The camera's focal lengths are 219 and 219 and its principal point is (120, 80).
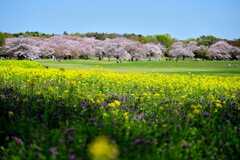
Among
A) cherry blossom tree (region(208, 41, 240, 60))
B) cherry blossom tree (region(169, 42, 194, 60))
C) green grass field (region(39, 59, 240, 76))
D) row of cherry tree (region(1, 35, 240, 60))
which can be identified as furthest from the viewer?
cherry blossom tree (region(169, 42, 194, 60))

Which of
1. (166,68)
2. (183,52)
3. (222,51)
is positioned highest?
(222,51)

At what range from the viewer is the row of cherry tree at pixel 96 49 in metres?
67.3

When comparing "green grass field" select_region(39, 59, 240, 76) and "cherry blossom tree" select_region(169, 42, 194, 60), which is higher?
"cherry blossom tree" select_region(169, 42, 194, 60)

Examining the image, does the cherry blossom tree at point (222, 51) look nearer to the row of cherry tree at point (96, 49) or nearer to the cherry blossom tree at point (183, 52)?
the row of cherry tree at point (96, 49)

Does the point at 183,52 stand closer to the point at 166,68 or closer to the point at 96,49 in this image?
the point at 96,49

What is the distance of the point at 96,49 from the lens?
85375 mm

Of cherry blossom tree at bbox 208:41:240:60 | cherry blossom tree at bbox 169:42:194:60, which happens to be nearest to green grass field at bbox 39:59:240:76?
cherry blossom tree at bbox 208:41:240:60

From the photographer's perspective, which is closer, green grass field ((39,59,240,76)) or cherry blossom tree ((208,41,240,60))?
green grass field ((39,59,240,76))

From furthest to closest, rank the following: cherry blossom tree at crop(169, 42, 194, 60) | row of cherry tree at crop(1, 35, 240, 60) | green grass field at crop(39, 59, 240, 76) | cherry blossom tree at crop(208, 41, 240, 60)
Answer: cherry blossom tree at crop(169, 42, 194, 60) < cherry blossom tree at crop(208, 41, 240, 60) < row of cherry tree at crop(1, 35, 240, 60) < green grass field at crop(39, 59, 240, 76)

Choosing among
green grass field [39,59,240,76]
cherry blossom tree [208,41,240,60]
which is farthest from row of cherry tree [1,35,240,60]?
green grass field [39,59,240,76]

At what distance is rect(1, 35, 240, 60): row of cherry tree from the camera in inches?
2649

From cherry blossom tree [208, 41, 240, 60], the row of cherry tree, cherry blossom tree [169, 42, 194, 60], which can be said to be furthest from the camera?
cherry blossom tree [169, 42, 194, 60]

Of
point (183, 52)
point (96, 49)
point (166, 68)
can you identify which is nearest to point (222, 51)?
point (183, 52)

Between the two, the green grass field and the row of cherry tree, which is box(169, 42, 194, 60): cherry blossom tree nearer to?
the row of cherry tree
